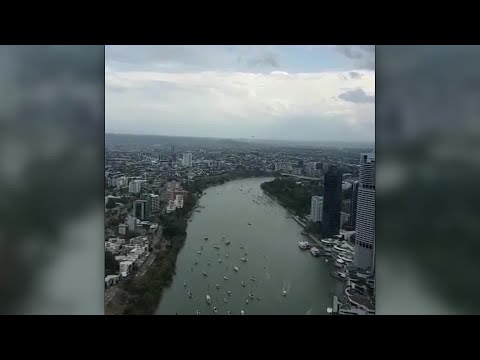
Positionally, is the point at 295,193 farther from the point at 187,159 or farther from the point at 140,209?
the point at 140,209

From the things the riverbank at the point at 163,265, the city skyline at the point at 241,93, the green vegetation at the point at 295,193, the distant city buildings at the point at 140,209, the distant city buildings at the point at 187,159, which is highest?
the city skyline at the point at 241,93

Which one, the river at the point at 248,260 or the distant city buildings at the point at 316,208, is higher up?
the distant city buildings at the point at 316,208

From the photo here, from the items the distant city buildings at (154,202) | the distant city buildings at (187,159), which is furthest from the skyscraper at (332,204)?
the distant city buildings at (154,202)

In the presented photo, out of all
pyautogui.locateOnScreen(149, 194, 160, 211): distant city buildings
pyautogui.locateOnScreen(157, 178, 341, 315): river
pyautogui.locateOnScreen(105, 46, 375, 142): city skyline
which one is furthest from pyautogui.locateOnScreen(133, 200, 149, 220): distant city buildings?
pyautogui.locateOnScreen(105, 46, 375, 142): city skyline

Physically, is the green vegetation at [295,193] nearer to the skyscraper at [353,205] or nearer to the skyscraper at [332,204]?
the skyscraper at [332,204]

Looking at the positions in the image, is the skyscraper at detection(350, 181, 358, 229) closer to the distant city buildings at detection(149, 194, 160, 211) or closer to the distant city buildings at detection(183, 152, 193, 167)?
the distant city buildings at detection(183, 152, 193, 167)
